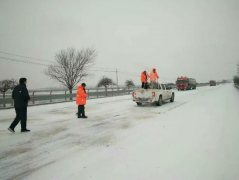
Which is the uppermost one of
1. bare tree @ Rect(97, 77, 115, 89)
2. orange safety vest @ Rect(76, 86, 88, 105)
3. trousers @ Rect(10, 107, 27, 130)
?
bare tree @ Rect(97, 77, 115, 89)

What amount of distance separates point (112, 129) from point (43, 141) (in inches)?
91.1

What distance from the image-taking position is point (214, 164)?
11.1ft

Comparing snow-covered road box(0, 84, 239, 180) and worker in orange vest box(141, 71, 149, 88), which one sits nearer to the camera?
snow-covered road box(0, 84, 239, 180)

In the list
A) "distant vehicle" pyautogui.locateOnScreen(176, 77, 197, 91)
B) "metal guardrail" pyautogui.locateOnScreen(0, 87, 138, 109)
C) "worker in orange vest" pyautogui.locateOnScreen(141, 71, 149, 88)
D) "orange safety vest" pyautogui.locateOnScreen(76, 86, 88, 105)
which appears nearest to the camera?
"orange safety vest" pyautogui.locateOnScreen(76, 86, 88, 105)

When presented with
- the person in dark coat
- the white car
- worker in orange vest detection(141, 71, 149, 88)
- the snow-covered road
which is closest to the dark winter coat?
the person in dark coat

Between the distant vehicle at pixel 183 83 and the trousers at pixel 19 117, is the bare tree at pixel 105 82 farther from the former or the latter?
the trousers at pixel 19 117

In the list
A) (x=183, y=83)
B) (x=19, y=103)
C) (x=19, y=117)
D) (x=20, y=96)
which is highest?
(x=183, y=83)

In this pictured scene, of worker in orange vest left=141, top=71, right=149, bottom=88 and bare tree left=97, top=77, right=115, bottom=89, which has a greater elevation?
bare tree left=97, top=77, right=115, bottom=89

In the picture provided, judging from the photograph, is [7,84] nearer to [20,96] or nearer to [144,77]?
[144,77]

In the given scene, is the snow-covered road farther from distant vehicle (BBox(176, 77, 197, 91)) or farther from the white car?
distant vehicle (BBox(176, 77, 197, 91))

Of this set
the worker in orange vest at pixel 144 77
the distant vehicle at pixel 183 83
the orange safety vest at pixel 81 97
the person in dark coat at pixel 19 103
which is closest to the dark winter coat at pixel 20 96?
the person in dark coat at pixel 19 103

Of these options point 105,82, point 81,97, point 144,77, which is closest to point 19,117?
point 81,97

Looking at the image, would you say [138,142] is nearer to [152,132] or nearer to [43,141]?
[152,132]

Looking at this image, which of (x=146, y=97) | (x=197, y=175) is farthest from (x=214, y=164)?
(x=146, y=97)
